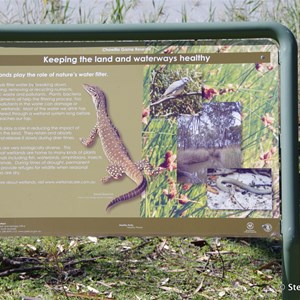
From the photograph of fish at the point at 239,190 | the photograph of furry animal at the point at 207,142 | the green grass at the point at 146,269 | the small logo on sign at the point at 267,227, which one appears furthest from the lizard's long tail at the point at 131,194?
the green grass at the point at 146,269

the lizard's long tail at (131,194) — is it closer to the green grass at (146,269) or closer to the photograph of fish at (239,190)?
the photograph of fish at (239,190)

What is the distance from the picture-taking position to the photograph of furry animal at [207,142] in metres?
3.20

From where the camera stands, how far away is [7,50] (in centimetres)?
326

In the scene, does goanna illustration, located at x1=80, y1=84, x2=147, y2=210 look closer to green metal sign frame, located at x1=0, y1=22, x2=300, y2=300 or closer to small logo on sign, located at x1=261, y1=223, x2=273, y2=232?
green metal sign frame, located at x1=0, y1=22, x2=300, y2=300

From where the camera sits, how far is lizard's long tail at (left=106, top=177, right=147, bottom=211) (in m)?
3.17

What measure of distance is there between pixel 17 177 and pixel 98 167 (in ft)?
1.13

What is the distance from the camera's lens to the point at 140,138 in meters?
3.23

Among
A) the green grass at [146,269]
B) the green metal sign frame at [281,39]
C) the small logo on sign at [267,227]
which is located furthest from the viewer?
the green grass at [146,269]

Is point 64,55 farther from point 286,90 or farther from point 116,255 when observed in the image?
point 116,255

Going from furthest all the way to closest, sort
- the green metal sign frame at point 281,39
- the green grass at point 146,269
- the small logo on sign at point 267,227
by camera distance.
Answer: the green grass at point 146,269 < the small logo on sign at point 267,227 < the green metal sign frame at point 281,39

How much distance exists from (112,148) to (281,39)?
0.83m

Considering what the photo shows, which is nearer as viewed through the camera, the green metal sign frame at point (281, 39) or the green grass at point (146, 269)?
the green metal sign frame at point (281, 39)

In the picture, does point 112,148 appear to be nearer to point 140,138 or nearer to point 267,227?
point 140,138

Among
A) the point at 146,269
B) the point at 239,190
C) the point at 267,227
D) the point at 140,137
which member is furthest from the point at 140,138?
the point at 146,269
